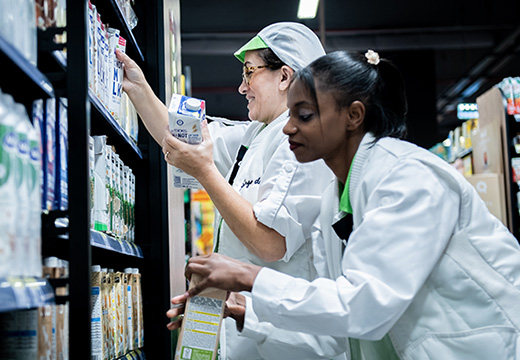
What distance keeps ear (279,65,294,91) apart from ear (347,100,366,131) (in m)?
0.59

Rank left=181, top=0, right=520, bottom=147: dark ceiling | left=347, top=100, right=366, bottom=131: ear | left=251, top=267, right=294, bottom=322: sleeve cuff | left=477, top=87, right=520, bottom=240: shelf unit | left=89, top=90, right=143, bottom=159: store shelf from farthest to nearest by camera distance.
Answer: left=181, top=0, right=520, bottom=147: dark ceiling
left=477, top=87, right=520, bottom=240: shelf unit
left=89, top=90, right=143, bottom=159: store shelf
left=347, top=100, right=366, bottom=131: ear
left=251, top=267, right=294, bottom=322: sleeve cuff

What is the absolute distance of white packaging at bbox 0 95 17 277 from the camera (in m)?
1.17

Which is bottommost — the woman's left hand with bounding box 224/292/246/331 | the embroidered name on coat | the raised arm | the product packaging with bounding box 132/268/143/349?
the product packaging with bounding box 132/268/143/349

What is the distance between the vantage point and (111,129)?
7.80 feet

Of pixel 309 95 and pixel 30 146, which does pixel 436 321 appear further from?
pixel 30 146

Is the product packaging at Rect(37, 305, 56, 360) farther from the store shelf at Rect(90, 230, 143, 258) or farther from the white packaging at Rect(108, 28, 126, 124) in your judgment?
the white packaging at Rect(108, 28, 126, 124)

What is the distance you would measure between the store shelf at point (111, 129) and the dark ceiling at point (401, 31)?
7.36 m

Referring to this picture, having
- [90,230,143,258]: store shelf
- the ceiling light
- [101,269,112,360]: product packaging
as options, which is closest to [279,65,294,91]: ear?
[90,230,143,258]: store shelf

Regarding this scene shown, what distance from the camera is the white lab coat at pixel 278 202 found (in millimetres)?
2104

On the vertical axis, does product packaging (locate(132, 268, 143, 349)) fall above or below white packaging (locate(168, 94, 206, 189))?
below

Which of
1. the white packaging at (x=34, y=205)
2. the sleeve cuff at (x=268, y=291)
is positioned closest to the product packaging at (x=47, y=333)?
the white packaging at (x=34, y=205)

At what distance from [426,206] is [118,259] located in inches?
64.2

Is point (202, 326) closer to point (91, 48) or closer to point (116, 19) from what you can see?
point (91, 48)

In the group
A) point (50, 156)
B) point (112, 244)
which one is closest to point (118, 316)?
point (112, 244)
